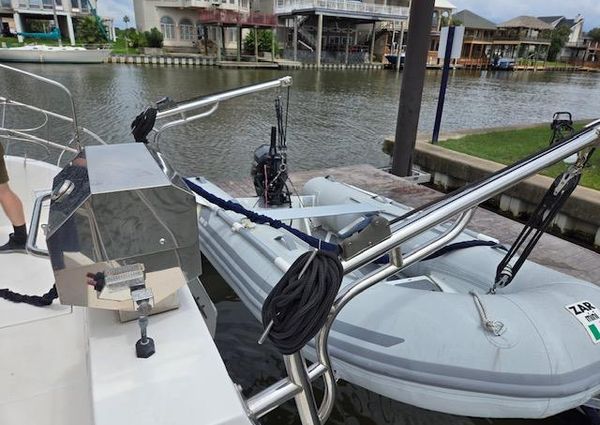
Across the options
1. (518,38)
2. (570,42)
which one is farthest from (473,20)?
(570,42)

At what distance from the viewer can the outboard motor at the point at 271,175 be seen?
3.46 m

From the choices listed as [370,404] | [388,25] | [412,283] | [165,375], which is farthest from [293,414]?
[388,25]

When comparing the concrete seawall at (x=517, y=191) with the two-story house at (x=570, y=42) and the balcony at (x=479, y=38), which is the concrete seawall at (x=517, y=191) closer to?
the balcony at (x=479, y=38)

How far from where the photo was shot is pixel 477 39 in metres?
39.8

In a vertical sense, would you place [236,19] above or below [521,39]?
above

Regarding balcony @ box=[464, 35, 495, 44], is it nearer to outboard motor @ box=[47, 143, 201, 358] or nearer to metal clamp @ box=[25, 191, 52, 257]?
metal clamp @ box=[25, 191, 52, 257]

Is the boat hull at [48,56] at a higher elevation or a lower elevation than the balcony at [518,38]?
lower

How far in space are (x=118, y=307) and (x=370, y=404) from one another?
71.2 inches

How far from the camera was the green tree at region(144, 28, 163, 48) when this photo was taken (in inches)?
1107

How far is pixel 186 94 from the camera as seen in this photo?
1412 centimetres

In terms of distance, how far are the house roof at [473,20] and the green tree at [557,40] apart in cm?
991

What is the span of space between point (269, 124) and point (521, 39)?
4182 cm

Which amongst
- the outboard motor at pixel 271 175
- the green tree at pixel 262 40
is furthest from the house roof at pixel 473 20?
the outboard motor at pixel 271 175

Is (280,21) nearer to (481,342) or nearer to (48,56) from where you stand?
(48,56)
